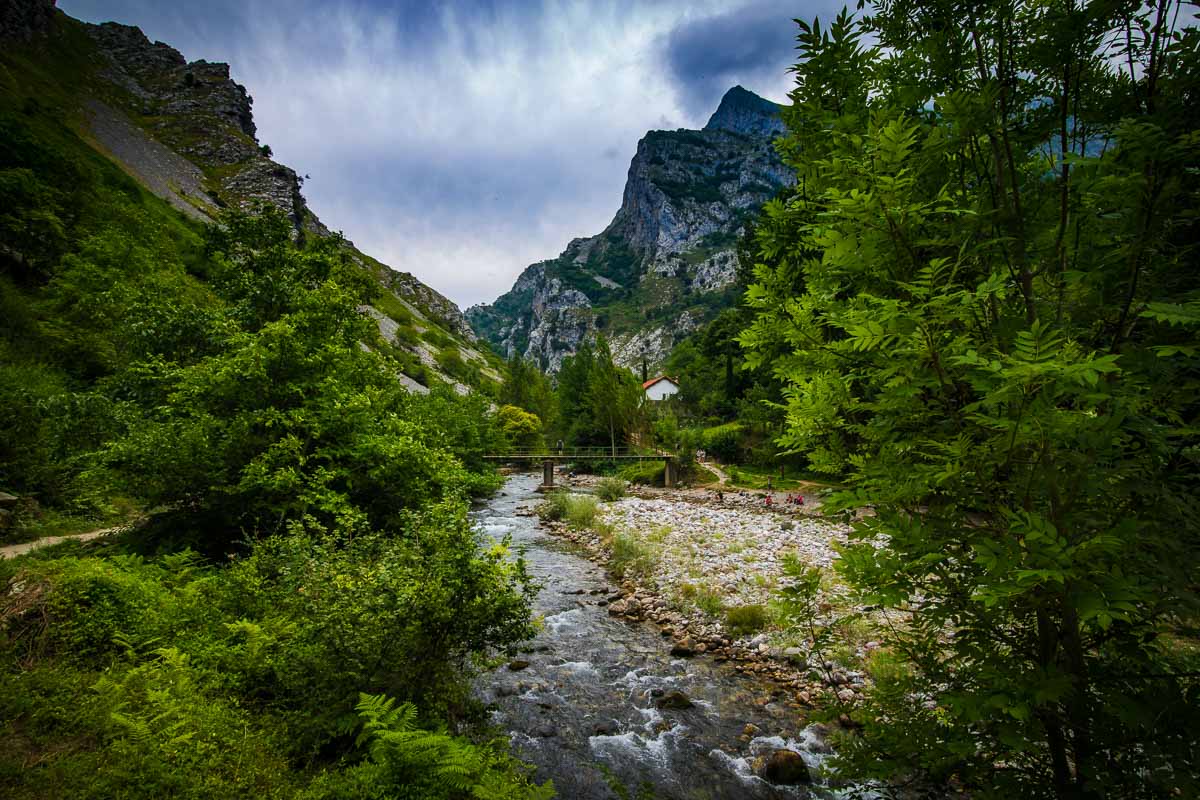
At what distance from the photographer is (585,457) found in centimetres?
3831

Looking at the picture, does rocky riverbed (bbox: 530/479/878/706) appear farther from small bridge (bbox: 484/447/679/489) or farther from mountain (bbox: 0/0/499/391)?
mountain (bbox: 0/0/499/391)

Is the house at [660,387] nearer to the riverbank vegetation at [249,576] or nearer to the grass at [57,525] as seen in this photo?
the riverbank vegetation at [249,576]

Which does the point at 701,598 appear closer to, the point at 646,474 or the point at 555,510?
the point at 555,510

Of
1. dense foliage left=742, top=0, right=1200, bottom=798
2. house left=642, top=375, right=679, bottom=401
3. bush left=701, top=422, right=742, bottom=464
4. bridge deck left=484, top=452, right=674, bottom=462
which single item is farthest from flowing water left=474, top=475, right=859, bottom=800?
house left=642, top=375, right=679, bottom=401

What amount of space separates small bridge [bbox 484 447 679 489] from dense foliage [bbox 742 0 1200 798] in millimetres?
24742

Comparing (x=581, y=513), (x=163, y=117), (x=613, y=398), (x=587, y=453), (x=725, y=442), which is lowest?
(x=581, y=513)

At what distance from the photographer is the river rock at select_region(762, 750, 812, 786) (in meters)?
5.08

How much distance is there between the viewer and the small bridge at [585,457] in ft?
89.5

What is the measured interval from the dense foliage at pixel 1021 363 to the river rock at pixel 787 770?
10.9 ft

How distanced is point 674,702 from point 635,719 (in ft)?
2.10

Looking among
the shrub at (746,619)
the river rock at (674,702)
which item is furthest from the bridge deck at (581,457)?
the river rock at (674,702)

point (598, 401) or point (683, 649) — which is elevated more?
point (598, 401)

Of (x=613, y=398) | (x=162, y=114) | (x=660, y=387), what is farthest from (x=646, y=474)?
(x=162, y=114)

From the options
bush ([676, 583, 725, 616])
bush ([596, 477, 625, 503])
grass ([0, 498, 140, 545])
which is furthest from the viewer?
bush ([596, 477, 625, 503])
